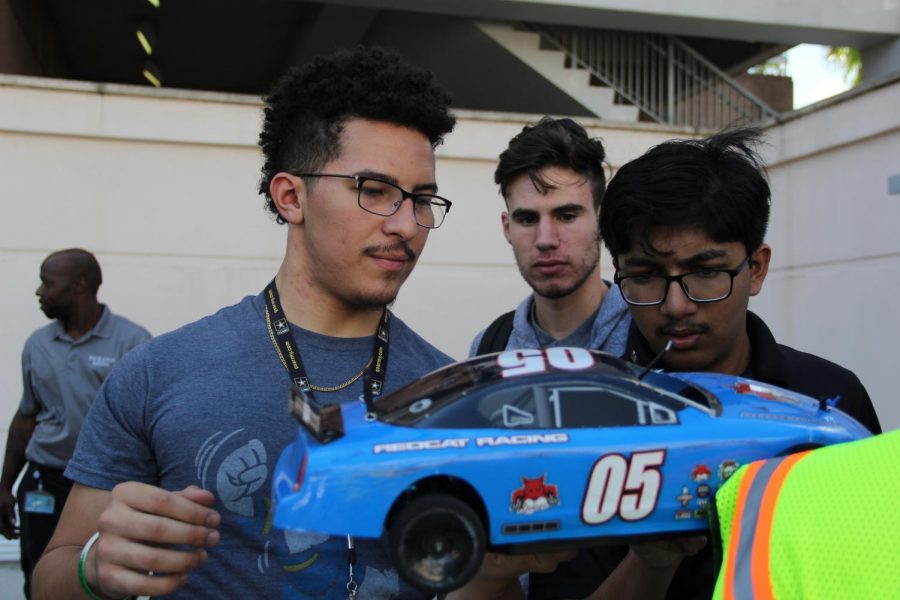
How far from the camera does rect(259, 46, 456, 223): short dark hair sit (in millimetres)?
2061

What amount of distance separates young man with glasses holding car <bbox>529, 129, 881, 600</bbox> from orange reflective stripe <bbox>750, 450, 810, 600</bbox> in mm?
495

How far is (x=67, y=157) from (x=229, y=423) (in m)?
6.70

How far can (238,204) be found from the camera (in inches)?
316

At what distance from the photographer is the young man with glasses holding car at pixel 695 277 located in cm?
188

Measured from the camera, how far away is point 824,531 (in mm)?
1160

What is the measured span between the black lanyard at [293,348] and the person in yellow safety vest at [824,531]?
969mm

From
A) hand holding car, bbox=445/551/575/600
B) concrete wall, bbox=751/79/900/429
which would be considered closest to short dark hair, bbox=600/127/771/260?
hand holding car, bbox=445/551/575/600

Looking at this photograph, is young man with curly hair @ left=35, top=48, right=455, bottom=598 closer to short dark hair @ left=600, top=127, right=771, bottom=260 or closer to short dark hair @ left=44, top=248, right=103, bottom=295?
short dark hair @ left=600, top=127, right=771, bottom=260

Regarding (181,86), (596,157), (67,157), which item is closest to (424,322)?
(67,157)

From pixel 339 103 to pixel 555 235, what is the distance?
1.58 m

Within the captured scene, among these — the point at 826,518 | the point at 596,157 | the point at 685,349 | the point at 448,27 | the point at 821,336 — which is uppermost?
the point at 448,27

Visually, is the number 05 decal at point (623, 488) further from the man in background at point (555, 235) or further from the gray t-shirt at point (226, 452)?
the man in background at point (555, 235)

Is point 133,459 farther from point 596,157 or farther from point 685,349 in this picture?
point 596,157

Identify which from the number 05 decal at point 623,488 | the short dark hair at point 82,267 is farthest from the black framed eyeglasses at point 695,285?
the short dark hair at point 82,267
